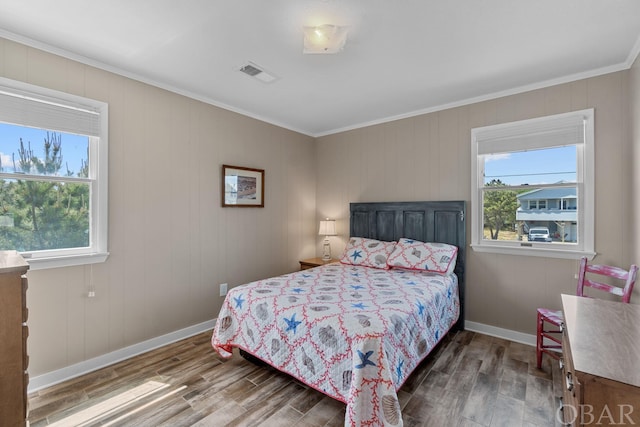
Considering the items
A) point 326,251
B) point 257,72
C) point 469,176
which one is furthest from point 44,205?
point 469,176

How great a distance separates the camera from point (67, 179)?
91.9 inches

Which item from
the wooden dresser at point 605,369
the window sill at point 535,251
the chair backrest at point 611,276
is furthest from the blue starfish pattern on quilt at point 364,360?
the window sill at point 535,251

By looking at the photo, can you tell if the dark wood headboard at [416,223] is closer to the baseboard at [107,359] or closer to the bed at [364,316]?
the bed at [364,316]

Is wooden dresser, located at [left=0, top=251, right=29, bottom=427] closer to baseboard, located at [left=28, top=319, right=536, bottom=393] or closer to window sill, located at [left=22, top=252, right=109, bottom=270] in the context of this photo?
window sill, located at [left=22, top=252, right=109, bottom=270]

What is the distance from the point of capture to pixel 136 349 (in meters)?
2.64

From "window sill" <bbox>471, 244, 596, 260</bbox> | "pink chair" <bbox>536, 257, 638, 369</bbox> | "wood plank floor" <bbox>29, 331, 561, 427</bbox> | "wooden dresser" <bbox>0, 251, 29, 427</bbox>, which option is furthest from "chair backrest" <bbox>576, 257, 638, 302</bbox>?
"wooden dresser" <bbox>0, 251, 29, 427</bbox>

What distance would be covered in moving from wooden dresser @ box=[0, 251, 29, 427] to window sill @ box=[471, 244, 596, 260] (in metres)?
3.44

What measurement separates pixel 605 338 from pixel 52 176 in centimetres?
344

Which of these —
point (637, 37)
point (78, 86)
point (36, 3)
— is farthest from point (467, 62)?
point (78, 86)

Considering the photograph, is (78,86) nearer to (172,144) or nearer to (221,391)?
(172,144)

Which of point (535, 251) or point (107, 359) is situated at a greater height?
point (535, 251)

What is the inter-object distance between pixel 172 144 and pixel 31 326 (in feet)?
5.89

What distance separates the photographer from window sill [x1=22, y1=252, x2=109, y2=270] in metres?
2.12

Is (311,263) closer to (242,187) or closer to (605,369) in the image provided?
(242,187)
